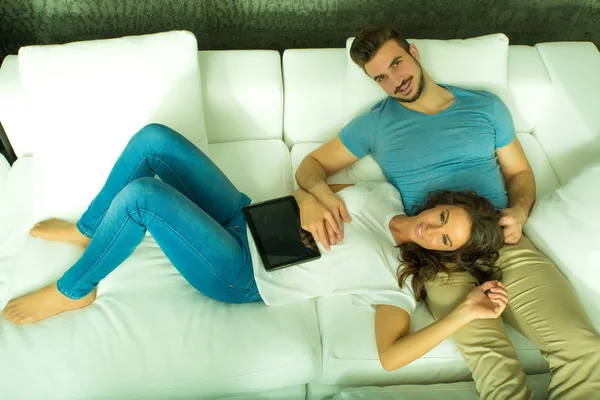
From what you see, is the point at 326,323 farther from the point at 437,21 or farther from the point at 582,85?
the point at 437,21

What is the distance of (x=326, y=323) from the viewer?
1343 mm

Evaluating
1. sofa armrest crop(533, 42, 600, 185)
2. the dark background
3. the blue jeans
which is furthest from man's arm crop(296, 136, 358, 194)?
sofa armrest crop(533, 42, 600, 185)

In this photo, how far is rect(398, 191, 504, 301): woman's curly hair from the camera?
125 cm

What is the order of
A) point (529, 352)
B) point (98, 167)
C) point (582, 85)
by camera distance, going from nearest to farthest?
point (529, 352) < point (98, 167) < point (582, 85)

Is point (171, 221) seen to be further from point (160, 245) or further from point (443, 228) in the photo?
point (443, 228)

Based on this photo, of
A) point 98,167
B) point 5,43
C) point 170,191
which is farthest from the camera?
point 5,43

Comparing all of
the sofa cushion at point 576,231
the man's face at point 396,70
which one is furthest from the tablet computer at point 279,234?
the sofa cushion at point 576,231

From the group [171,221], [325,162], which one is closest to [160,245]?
[171,221]

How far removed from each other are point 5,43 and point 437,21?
1939mm

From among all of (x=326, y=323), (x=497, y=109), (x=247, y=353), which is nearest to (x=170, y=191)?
(x=247, y=353)

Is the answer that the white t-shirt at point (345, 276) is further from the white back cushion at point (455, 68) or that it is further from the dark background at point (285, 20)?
the dark background at point (285, 20)

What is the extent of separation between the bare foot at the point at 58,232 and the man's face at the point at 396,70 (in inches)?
43.9

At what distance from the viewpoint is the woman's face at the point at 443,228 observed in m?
1.19

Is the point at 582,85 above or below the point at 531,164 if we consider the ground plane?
above
